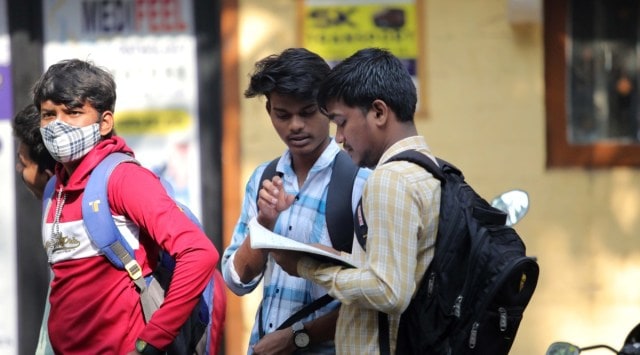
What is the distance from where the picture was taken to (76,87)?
3.62 metres

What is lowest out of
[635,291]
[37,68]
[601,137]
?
[635,291]

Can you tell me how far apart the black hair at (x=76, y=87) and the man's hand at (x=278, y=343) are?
93cm

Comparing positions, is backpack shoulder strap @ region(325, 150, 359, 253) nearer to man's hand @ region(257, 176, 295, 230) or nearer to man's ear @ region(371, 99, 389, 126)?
man's hand @ region(257, 176, 295, 230)

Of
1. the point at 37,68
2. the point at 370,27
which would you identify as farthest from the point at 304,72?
the point at 37,68

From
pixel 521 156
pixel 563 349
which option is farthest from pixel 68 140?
pixel 521 156

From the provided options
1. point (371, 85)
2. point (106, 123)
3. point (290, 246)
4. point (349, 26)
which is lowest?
point (290, 246)

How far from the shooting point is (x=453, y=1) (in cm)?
643

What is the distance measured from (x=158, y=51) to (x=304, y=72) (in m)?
3.11

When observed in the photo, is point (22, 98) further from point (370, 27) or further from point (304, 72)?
point (304, 72)

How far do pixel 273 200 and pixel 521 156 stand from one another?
338cm

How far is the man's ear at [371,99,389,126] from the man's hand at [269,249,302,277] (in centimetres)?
45

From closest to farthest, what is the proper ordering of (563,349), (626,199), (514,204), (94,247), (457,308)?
(457,308) → (94,247) → (563,349) → (514,204) → (626,199)

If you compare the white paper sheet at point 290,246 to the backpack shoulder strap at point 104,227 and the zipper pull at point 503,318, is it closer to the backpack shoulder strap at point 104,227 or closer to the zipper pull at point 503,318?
the zipper pull at point 503,318

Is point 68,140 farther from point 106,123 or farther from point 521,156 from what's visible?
point 521,156
